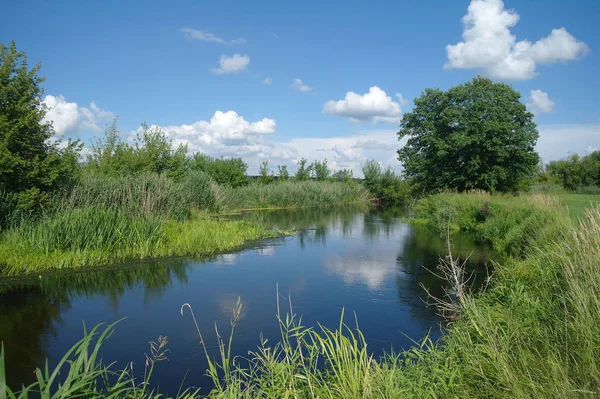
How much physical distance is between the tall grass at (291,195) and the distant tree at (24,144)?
58.7 feet

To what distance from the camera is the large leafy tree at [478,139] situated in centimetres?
2567

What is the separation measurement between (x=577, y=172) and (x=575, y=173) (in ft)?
0.69

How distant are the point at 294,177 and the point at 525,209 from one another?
115 feet

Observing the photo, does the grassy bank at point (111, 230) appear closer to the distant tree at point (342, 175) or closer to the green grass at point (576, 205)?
the green grass at point (576, 205)

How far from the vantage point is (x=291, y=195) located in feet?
127

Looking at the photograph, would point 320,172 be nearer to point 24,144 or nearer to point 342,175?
point 342,175

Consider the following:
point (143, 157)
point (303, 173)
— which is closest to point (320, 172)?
point (303, 173)

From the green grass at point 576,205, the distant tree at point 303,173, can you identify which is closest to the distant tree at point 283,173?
the distant tree at point 303,173

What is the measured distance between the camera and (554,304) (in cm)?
502

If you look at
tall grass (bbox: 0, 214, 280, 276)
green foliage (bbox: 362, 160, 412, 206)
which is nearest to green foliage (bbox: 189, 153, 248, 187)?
green foliage (bbox: 362, 160, 412, 206)

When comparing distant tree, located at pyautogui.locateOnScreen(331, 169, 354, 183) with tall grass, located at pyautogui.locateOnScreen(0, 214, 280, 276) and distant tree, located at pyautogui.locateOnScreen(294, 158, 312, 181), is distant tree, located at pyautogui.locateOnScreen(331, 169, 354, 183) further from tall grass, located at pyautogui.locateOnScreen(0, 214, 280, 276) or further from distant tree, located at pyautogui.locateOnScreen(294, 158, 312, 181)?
tall grass, located at pyautogui.locateOnScreen(0, 214, 280, 276)

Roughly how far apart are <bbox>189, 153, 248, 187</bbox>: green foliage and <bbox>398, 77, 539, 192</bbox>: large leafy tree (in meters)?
18.9

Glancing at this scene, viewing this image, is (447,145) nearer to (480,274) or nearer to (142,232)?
(480,274)

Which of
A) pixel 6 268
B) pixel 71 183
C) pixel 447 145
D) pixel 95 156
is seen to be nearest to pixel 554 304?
pixel 6 268
